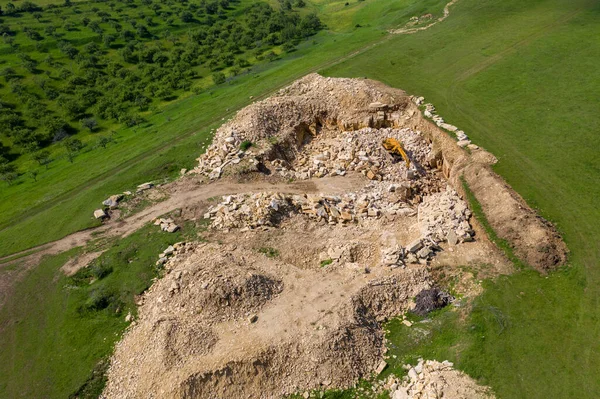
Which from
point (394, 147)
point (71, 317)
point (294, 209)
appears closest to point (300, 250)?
point (294, 209)

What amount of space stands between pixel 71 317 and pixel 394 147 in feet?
123

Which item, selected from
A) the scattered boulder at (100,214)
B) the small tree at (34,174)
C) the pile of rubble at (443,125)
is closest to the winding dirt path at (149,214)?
the scattered boulder at (100,214)

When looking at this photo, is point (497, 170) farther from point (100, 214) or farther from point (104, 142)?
point (104, 142)

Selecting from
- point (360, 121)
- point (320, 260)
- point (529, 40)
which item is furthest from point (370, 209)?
point (529, 40)

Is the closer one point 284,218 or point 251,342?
point 251,342

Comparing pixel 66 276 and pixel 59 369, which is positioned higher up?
pixel 66 276

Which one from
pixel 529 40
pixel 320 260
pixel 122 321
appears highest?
pixel 529 40

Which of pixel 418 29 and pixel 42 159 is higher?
pixel 418 29

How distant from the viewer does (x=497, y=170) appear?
36688 millimetres

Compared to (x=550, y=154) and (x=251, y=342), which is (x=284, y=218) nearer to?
(x=251, y=342)

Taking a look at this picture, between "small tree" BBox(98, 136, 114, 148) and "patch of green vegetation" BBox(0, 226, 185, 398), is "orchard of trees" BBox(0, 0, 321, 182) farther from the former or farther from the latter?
"patch of green vegetation" BBox(0, 226, 185, 398)

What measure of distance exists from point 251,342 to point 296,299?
15.9ft

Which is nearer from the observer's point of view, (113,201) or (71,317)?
(71,317)

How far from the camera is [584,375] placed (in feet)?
70.0
